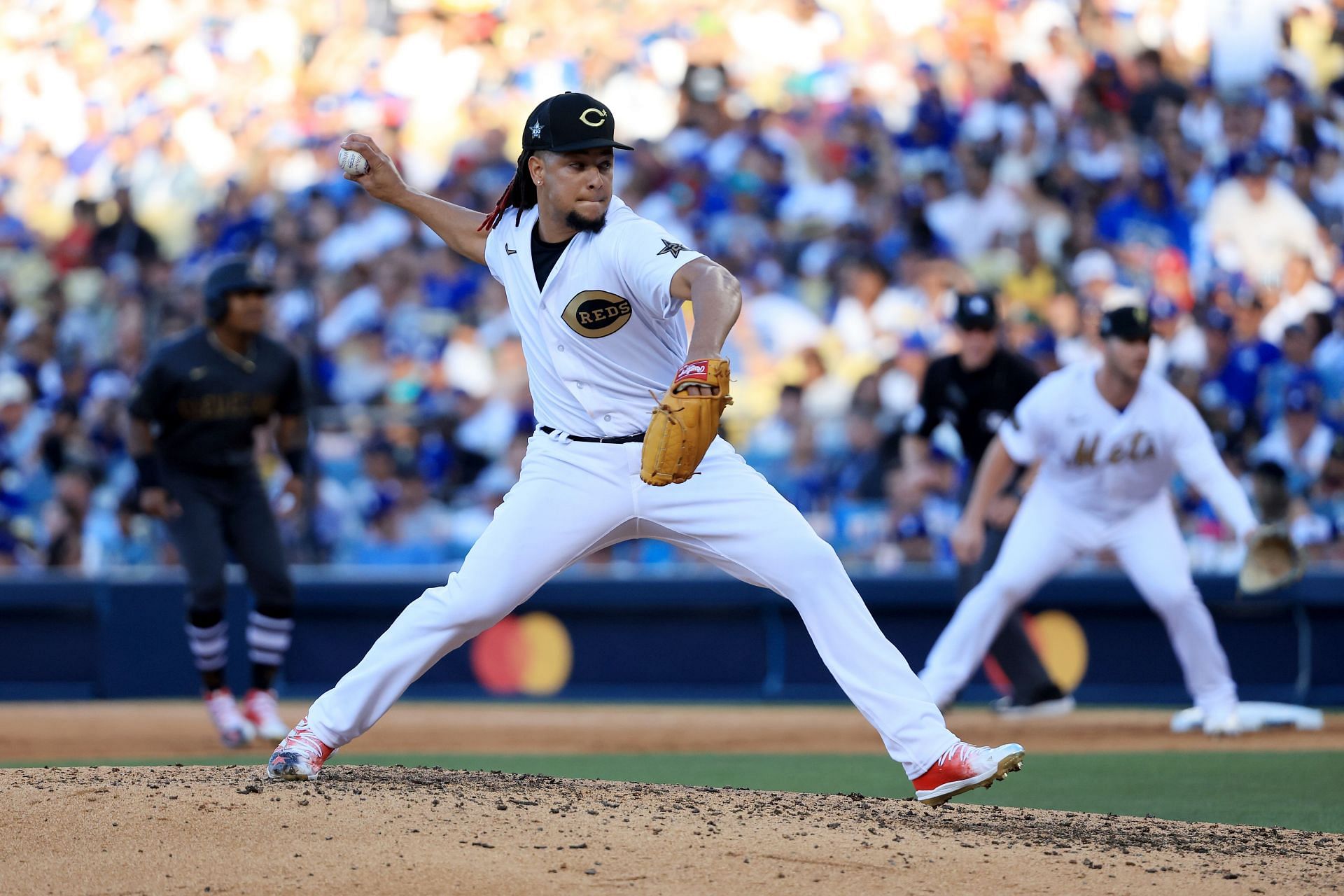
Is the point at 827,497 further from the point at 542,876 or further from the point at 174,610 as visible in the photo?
the point at 542,876

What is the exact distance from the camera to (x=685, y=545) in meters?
5.22

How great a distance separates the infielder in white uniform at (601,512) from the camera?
504cm

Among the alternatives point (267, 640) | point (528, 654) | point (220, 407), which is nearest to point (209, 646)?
point (267, 640)

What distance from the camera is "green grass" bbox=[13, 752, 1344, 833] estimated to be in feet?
19.9

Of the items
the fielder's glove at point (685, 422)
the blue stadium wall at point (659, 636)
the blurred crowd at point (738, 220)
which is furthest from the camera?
the blurred crowd at point (738, 220)

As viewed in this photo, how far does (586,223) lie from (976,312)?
483 centimetres

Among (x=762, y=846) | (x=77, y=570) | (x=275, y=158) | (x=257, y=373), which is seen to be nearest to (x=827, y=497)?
(x=257, y=373)

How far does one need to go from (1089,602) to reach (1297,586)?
4.13 ft

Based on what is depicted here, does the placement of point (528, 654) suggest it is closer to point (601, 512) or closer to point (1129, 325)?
point (1129, 325)

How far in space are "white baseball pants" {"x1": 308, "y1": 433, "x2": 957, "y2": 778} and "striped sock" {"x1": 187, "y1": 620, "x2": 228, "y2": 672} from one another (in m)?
Result: 3.63

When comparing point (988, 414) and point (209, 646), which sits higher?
point (988, 414)

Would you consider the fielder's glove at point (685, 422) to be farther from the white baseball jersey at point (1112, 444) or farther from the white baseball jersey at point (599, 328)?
the white baseball jersey at point (1112, 444)

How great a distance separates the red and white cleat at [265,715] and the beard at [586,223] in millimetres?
3955

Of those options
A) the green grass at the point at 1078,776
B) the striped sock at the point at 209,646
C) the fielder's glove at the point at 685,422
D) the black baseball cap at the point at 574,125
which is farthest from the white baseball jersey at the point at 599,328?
the striped sock at the point at 209,646
